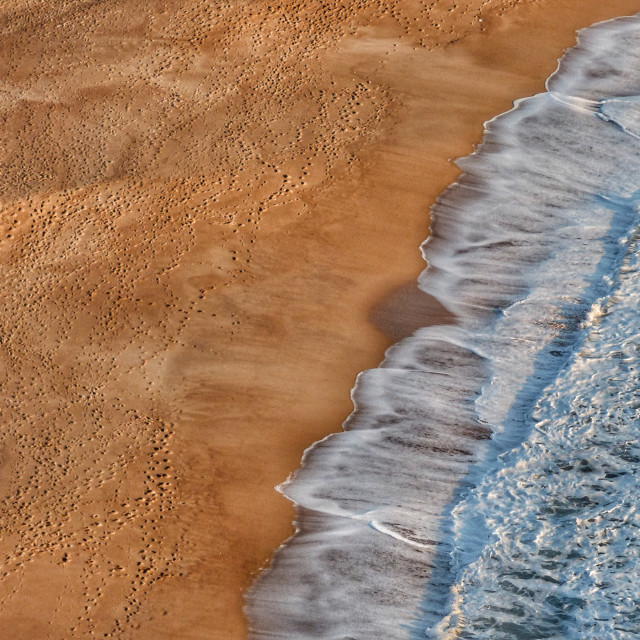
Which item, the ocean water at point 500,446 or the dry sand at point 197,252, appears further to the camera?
the dry sand at point 197,252

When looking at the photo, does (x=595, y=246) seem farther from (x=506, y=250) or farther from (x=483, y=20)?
(x=483, y=20)

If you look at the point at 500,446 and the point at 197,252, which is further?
the point at 197,252

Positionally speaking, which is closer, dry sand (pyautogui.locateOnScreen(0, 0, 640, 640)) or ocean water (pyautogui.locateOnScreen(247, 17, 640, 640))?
ocean water (pyautogui.locateOnScreen(247, 17, 640, 640))

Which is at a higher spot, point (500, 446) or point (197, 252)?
point (197, 252)

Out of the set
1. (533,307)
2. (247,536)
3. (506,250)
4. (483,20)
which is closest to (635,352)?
(533,307)
